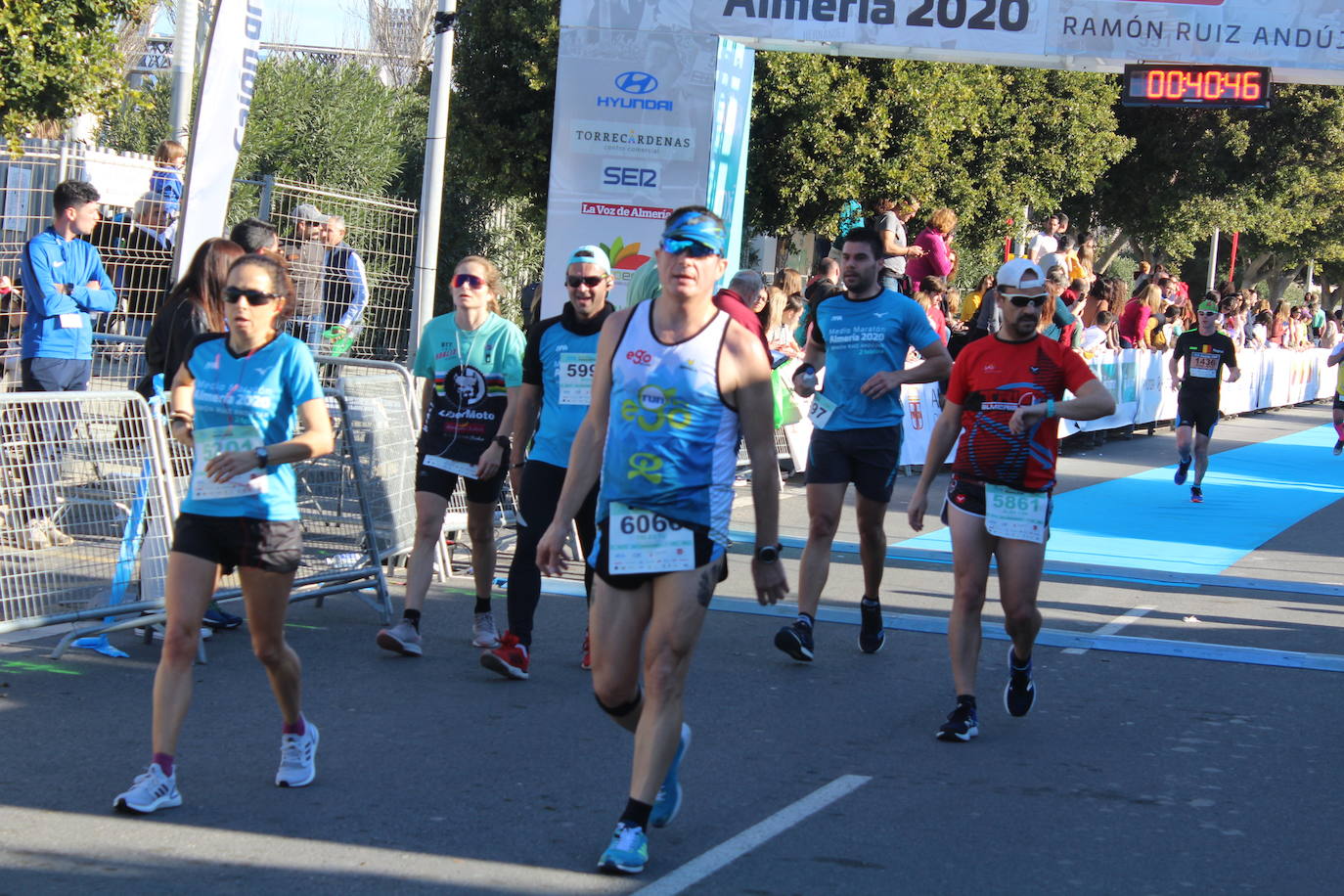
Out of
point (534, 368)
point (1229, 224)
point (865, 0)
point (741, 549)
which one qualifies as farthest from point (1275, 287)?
point (534, 368)

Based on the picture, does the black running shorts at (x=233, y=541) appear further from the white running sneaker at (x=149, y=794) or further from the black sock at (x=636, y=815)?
the black sock at (x=636, y=815)

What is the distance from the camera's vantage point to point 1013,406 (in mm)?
6562

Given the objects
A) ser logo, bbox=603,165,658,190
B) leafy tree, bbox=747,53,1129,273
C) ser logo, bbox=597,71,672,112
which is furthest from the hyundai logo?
leafy tree, bbox=747,53,1129,273

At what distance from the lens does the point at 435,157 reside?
51.2ft

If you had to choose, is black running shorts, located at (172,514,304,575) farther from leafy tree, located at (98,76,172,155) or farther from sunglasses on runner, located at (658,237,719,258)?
leafy tree, located at (98,76,172,155)

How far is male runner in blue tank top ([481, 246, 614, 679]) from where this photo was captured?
286 inches

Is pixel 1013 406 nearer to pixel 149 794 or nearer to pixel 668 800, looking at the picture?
pixel 668 800

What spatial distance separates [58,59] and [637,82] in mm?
6369

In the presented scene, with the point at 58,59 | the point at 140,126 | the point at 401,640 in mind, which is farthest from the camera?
the point at 140,126

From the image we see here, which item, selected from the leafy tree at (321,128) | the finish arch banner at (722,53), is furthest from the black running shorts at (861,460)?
the leafy tree at (321,128)

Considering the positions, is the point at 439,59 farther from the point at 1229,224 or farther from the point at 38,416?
the point at 1229,224

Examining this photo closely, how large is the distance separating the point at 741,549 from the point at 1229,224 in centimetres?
2777

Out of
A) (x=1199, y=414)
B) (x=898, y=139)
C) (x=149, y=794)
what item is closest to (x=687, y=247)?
(x=149, y=794)

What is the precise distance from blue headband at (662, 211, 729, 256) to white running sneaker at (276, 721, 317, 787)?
6.91 feet
